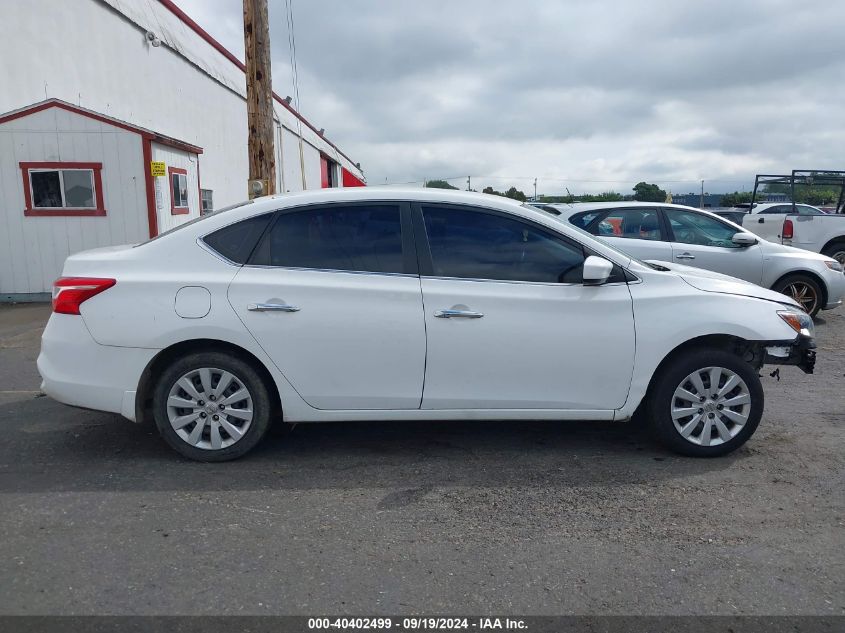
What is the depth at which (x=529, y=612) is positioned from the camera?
299 centimetres

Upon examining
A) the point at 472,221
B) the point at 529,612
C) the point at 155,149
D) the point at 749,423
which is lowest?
the point at 529,612

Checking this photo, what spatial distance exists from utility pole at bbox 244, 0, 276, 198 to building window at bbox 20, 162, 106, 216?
317cm

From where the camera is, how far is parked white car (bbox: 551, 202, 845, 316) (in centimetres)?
903

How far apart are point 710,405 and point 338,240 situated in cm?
267

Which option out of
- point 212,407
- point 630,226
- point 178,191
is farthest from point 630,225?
point 178,191

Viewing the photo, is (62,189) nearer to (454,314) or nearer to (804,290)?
(454,314)

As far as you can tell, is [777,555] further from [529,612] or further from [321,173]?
[321,173]

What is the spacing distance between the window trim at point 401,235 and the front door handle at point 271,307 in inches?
10.7

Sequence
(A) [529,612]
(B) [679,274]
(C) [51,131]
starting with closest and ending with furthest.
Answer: (A) [529,612]
(B) [679,274]
(C) [51,131]

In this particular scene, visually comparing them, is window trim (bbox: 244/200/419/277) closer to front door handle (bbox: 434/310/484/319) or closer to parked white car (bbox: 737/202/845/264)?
front door handle (bbox: 434/310/484/319)

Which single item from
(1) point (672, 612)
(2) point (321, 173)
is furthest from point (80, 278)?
(2) point (321, 173)

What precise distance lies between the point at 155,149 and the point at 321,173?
29786 mm

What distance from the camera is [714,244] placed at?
915cm

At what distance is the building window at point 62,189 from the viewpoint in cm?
1091
